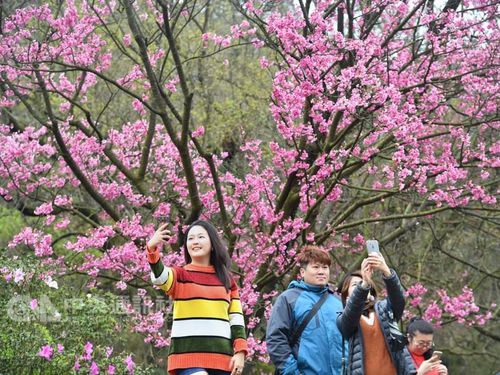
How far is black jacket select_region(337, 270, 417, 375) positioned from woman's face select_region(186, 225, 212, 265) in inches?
36.3

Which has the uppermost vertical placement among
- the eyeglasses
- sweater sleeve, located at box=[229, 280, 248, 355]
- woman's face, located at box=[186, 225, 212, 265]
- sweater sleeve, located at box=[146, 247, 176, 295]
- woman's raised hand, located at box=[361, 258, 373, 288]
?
woman's face, located at box=[186, 225, 212, 265]

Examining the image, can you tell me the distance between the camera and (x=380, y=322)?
414 centimetres

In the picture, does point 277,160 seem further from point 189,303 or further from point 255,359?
point 189,303

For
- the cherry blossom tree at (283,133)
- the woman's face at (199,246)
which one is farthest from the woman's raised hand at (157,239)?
the cherry blossom tree at (283,133)

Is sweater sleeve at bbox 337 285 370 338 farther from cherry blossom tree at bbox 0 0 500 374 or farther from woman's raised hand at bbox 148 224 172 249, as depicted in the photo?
cherry blossom tree at bbox 0 0 500 374

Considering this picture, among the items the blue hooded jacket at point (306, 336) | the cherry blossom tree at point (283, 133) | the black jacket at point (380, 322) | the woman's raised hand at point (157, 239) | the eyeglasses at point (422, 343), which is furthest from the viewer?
the cherry blossom tree at point (283, 133)

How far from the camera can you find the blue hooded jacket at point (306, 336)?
170 inches

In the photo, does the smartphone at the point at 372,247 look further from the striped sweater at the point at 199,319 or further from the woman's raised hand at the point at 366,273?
the striped sweater at the point at 199,319

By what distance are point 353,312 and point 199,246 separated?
1075mm

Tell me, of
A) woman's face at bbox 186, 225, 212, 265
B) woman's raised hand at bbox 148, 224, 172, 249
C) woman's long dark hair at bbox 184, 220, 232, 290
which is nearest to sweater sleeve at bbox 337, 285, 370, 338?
woman's long dark hair at bbox 184, 220, 232, 290

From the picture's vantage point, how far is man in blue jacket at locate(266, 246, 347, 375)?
4336mm

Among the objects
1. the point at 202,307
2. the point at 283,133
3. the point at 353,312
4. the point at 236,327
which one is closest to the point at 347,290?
the point at 353,312

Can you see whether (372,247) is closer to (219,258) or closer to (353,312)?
(353,312)

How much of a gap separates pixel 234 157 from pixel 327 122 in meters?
4.13
